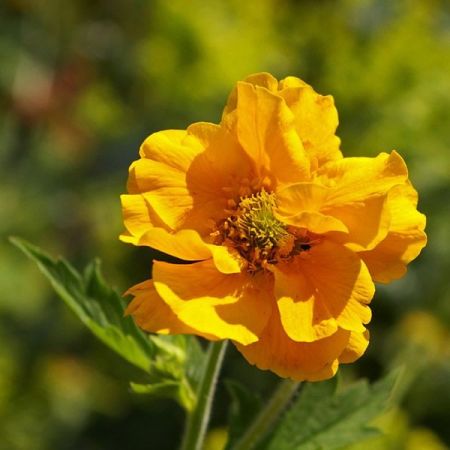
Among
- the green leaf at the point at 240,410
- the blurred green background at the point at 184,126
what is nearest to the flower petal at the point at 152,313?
the green leaf at the point at 240,410

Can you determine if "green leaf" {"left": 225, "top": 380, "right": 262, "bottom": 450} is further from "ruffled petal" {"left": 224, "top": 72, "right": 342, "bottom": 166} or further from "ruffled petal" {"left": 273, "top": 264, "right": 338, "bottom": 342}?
"ruffled petal" {"left": 224, "top": 72, "right": 342, "bottom": 166}

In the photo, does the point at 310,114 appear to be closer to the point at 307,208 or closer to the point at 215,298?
the point at 307,208

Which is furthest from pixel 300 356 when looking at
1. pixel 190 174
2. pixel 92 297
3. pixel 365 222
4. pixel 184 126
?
pixel 184 126

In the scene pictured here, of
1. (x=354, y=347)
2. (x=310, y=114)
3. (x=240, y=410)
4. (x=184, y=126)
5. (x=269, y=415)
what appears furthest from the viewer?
(x=184, y=126)

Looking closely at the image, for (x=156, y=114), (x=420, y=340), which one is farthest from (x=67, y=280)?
(x=156, y=114)

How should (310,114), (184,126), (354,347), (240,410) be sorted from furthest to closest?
1. (184,126)
2. (240,410)
3. (310,114)
4. (354,347)

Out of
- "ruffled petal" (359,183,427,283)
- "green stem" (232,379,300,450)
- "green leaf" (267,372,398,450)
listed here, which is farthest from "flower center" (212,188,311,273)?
"green leaf" (267,372,398,450)

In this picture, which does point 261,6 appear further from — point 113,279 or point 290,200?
point 290,200
